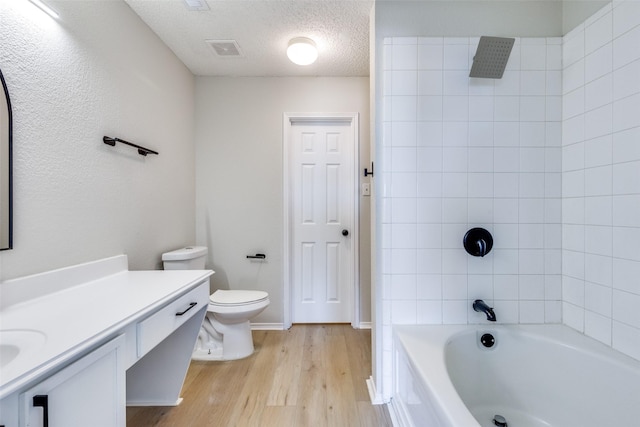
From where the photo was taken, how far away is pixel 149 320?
96 cm

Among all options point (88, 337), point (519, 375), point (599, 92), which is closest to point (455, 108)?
point (599, 92)

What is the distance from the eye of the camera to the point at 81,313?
0.89m

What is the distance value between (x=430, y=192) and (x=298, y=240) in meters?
1.35

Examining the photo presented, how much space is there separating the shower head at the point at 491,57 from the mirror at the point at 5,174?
200 centimetres

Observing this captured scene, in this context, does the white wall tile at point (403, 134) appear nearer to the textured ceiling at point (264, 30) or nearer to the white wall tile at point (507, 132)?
the white wall tile at point (507, 132)

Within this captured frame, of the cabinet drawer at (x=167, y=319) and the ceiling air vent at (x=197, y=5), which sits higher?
the ceiling air vent at (x=197, y=5)

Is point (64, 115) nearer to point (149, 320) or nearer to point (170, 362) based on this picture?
point (149, 320)

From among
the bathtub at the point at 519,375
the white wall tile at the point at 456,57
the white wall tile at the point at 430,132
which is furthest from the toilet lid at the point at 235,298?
the white wall tile at the point at 456,57

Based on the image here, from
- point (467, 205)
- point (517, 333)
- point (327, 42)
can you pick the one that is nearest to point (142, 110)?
point (327, 42)

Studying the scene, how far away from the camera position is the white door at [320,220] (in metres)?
2.48

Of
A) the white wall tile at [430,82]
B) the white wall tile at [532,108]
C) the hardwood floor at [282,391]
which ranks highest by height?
the white wall tile at [430,82]

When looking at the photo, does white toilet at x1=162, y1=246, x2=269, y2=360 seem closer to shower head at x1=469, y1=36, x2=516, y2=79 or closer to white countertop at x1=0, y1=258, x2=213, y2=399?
white countertop at x1=0, y1=258, x2=213, y2=399

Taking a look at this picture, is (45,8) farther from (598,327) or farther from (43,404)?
(598,327)

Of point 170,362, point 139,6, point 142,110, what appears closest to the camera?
point 170,362
